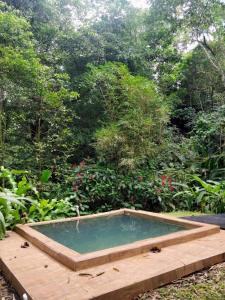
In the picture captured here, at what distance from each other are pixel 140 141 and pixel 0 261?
4.50m

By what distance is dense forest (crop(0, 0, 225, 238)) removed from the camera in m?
5.65

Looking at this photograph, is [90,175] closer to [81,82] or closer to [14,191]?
[14,191]

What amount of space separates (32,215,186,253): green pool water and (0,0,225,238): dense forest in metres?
0.57

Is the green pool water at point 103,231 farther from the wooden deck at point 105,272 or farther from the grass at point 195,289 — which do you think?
the grass at point 195,289

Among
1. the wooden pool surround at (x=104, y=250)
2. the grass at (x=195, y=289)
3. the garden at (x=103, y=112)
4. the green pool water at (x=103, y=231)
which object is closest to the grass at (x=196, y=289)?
the grass at (x=195, y=289)

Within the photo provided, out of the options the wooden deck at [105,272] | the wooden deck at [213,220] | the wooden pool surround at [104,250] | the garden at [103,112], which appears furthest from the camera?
the garden at [103,112]

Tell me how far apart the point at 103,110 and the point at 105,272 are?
6.24 m

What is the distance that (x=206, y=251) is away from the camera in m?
2.47

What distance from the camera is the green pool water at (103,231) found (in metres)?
3.05

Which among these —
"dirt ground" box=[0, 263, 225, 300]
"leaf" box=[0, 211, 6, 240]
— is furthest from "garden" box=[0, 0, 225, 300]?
"dirt ground" box=[0, 263, 225, 300]

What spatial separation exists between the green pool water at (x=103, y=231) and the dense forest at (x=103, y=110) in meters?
0.57

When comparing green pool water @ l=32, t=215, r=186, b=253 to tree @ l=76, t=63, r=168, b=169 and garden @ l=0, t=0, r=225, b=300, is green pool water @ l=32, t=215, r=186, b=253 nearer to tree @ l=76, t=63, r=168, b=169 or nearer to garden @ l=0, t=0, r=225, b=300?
garden @ l=0, t=0, r=225, b=300

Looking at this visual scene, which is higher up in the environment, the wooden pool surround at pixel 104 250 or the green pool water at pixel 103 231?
the wooden pool surround at pixel 104 250

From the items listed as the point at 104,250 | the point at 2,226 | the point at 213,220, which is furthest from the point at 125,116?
the point at 104,250
